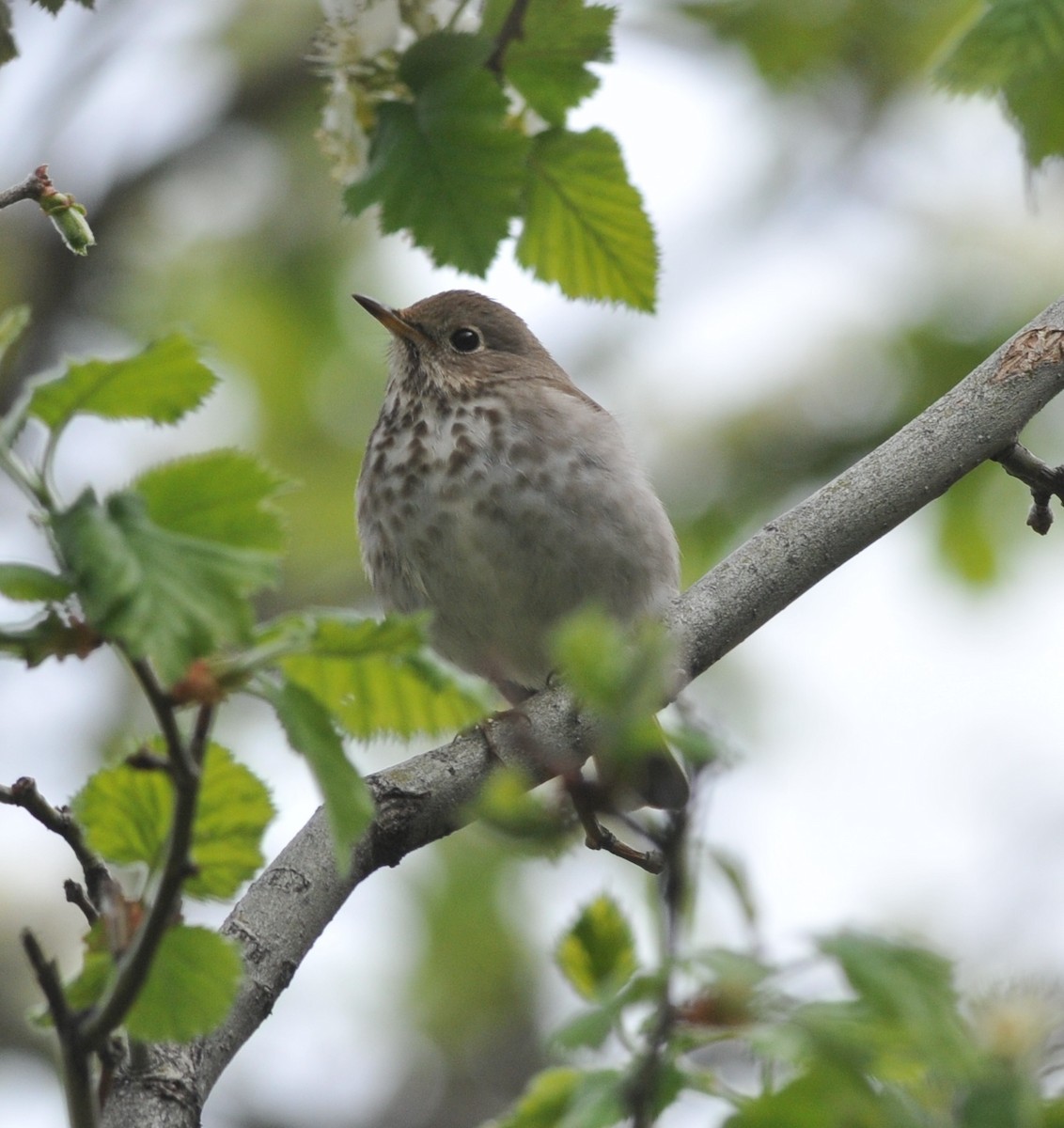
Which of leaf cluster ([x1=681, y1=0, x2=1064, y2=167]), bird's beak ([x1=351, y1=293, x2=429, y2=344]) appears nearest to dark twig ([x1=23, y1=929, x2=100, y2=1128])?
bird's beak ([x1=351, y1=293, x2=429, y2=344])

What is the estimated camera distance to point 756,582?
3.81m

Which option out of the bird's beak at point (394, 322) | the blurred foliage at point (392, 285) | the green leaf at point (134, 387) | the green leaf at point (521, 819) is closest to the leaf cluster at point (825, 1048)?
the green leaf at point (521, 819)

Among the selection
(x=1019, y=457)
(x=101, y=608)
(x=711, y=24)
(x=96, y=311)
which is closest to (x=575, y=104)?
(x=1019, y=457)

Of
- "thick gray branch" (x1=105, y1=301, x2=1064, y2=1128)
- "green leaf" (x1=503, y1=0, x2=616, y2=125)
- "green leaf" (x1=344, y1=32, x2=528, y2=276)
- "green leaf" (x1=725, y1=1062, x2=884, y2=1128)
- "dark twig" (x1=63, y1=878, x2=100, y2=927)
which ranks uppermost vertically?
"green leaf" (x1=503, y1=0, x2=616, y2=125)

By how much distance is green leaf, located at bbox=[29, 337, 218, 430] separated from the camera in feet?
6.45

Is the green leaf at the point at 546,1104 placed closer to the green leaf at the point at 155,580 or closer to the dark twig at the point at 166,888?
the dark twig at the point at 166,888

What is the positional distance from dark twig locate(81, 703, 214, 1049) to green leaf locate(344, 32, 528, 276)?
1.72 metres

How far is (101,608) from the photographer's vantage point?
1822 millimetres

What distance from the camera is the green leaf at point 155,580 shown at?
1808 mm

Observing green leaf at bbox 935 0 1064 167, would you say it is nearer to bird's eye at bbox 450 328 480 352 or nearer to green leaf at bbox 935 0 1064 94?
green leaf at bbox 935 0 1064 94

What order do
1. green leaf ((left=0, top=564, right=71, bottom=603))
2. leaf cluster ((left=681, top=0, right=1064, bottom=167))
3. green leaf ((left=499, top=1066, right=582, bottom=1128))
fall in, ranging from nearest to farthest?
green leaf ((left=0, top=564, right=71, bottom=603)), green leaf ((left=499, top=1066, right=582, bottom=1128)), leaf cluster ((left=681, top=0, right=1064, bottom=167))

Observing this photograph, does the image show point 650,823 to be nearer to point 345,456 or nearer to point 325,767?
point 325,767

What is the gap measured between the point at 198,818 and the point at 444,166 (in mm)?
1709

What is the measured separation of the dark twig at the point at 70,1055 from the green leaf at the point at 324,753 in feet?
1.17
